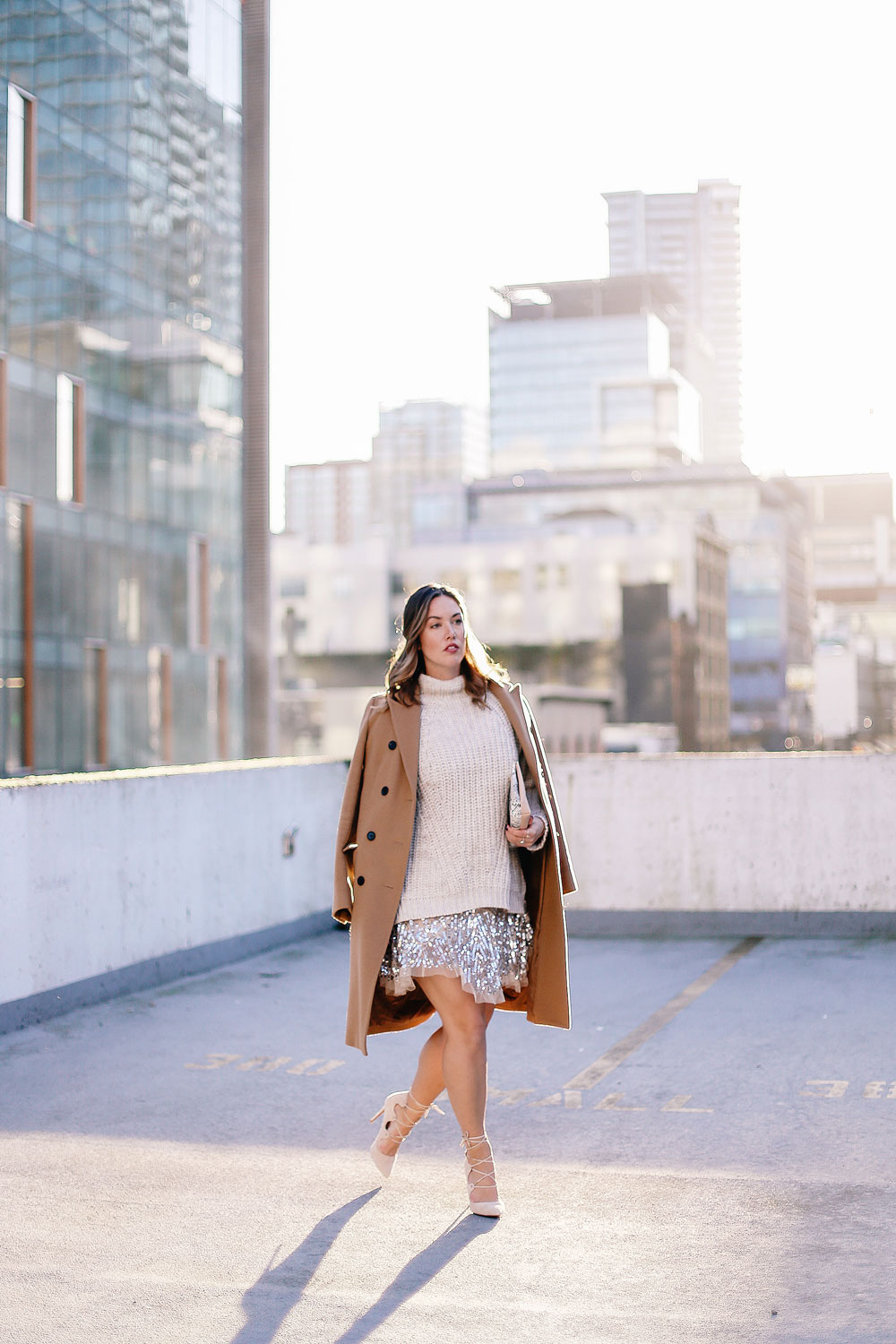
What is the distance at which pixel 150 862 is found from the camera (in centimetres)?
920

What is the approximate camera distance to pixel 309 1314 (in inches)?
153

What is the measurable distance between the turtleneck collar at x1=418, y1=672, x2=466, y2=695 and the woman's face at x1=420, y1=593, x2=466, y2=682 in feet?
0.13

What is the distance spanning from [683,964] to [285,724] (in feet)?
338

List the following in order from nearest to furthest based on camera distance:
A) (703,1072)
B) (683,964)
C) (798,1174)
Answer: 1. (798,1174)
2. (703,1072)
3. (683,964)

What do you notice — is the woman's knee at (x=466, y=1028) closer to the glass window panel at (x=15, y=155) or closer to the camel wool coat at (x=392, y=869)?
the camel wool coat at (x=392, y=869)

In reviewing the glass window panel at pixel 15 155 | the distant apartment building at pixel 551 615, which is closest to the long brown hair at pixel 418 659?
the glass window panel at pixel 15 155

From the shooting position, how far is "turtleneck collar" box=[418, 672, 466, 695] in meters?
4.92

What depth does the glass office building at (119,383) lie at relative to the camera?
36031 mm

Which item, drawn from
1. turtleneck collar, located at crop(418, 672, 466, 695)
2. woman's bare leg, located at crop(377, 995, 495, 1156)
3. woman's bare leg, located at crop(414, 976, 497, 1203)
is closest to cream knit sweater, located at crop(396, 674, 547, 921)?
turtleneck collar, located at crop(418, 672, 466, 695)

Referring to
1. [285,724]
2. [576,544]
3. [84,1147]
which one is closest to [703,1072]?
[84,1147]

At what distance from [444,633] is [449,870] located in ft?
2.24

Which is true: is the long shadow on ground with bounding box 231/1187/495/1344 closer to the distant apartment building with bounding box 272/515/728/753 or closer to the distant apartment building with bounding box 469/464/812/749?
the distant apartment building with bounding box 272/515/728/753

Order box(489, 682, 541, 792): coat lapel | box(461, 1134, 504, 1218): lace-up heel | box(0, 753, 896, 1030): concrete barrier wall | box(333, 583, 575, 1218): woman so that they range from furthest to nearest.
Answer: box(0, 753, 896, 1030): concrete barrier wall
box(489, 682, 541, 792): coat lapel
box(333, 583, 575, 1218): woman
box(461, 1134, 504, 1218): lace-up heel

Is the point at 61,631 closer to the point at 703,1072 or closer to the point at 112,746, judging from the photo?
the point at 112,746
